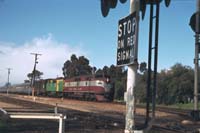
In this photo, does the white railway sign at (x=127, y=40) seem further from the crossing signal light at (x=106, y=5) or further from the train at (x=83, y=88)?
the train at (x=83, y=88)

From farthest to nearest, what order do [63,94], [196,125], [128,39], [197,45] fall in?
1. [63,94]
2. [196,125]
3. [197,45]
4. [128,39]

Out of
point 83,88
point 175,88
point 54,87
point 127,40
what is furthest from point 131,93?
point 175,88

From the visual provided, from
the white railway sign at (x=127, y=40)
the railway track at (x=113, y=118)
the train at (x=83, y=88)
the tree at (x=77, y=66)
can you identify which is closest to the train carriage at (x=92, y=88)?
the train at (x=83, y=88)

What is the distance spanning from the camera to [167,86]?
8312 cm

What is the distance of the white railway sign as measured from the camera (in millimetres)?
8195

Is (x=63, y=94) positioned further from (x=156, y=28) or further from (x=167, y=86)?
(x=156, y=28)

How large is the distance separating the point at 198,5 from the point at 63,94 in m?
61.2

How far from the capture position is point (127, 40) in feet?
27.6

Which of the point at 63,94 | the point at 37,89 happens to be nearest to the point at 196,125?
the point at 63,94

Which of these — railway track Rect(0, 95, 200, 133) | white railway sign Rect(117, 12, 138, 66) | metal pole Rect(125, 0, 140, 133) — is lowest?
railway track Rect(0, 95, 200, 133)

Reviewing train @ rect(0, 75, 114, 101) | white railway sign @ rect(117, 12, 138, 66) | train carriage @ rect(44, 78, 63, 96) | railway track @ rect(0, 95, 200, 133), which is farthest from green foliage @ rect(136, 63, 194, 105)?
white railway sign @ rect(117, 12, 138, 66)

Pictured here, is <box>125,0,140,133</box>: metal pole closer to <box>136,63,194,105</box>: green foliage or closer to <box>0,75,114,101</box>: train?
<box>0,75,114,101</box>: train

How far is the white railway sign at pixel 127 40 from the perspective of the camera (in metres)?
8.20

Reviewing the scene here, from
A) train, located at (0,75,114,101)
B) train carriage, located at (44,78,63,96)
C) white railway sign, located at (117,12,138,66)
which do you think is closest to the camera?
white railway sign, located at (117,12,138,66)
